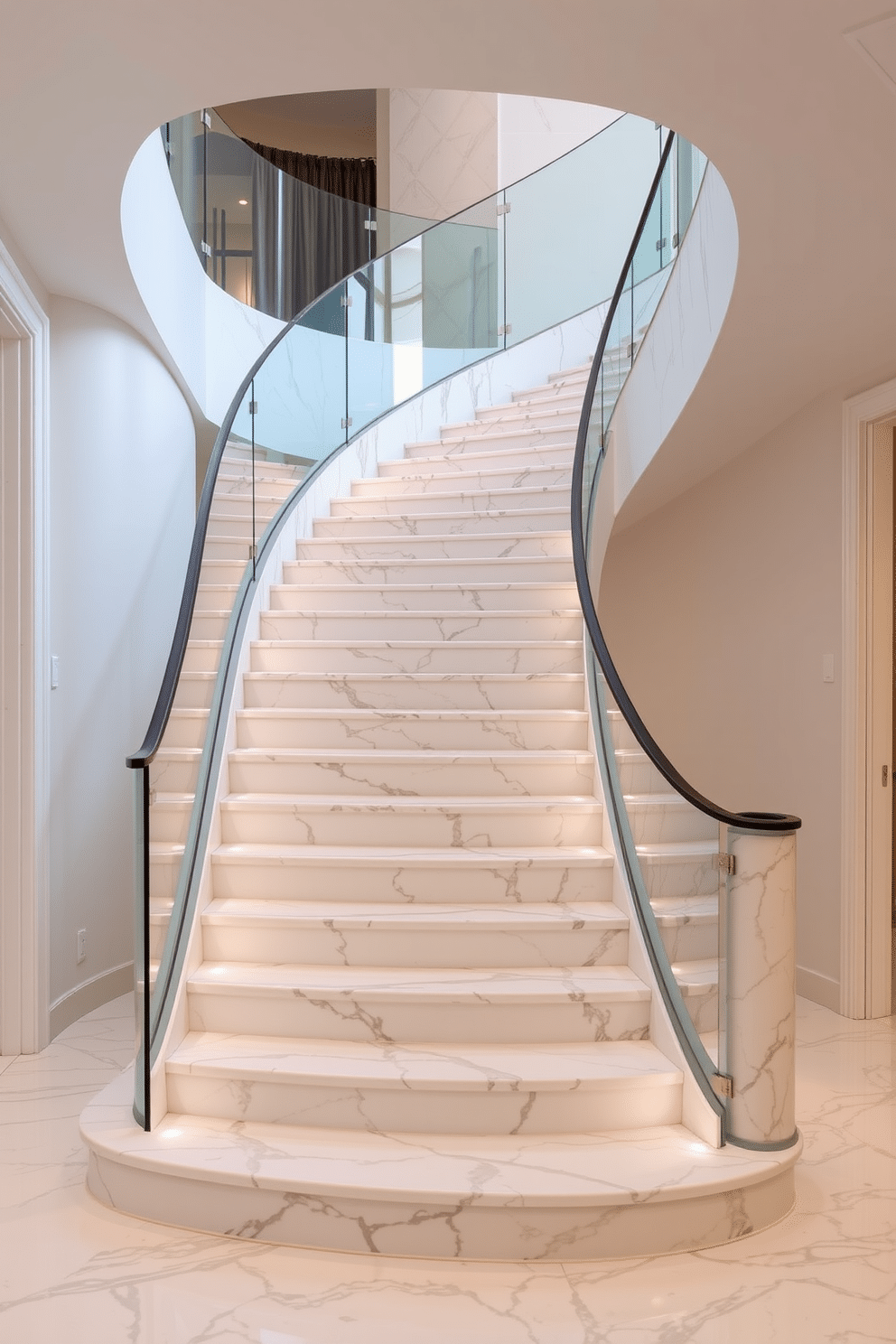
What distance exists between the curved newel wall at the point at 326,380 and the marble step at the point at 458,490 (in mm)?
329

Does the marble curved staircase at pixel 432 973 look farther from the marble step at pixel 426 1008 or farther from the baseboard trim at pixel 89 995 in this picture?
the baseboard trim at pixel 89 995

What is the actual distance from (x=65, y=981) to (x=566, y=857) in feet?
7.22

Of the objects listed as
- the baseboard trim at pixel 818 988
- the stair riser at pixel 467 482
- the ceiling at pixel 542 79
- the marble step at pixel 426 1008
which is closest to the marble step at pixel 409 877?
the marble step at pixel 426 1008

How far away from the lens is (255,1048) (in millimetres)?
3135

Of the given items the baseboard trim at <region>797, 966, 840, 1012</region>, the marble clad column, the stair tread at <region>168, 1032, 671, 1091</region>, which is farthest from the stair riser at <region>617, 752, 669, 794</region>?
the baseboard trim at <region>797, 966, 840, 1012</region>

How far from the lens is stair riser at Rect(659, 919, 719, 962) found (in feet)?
9.74

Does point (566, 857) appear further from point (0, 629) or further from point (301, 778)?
point (0, 629)

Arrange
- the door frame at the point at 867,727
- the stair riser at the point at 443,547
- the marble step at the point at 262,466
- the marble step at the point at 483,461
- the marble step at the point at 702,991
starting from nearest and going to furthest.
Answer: the marble step at the point at 702,991 < the door frame at the point at 867,727 < the marble step at the point at 262,466 < the stair riser at the point at 443,547 < the marble step at the point at 483,461

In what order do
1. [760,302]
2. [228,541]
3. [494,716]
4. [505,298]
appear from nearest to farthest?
1. [760,302]
2. [494,716]
3. [228,541]
4. [505,298]

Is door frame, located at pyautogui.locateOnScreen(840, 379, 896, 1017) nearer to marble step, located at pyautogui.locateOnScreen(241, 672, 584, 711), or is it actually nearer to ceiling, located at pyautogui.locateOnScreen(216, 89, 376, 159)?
marble step, located at pyautogui.locateOnScreen(241, 672, 584, 711)

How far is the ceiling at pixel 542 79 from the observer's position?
2.31 metres

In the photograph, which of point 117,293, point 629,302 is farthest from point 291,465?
point 629,302

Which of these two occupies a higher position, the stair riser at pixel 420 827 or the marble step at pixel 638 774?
the marble step at pixel 638 774

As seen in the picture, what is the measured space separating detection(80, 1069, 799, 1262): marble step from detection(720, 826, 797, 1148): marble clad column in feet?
0.43
